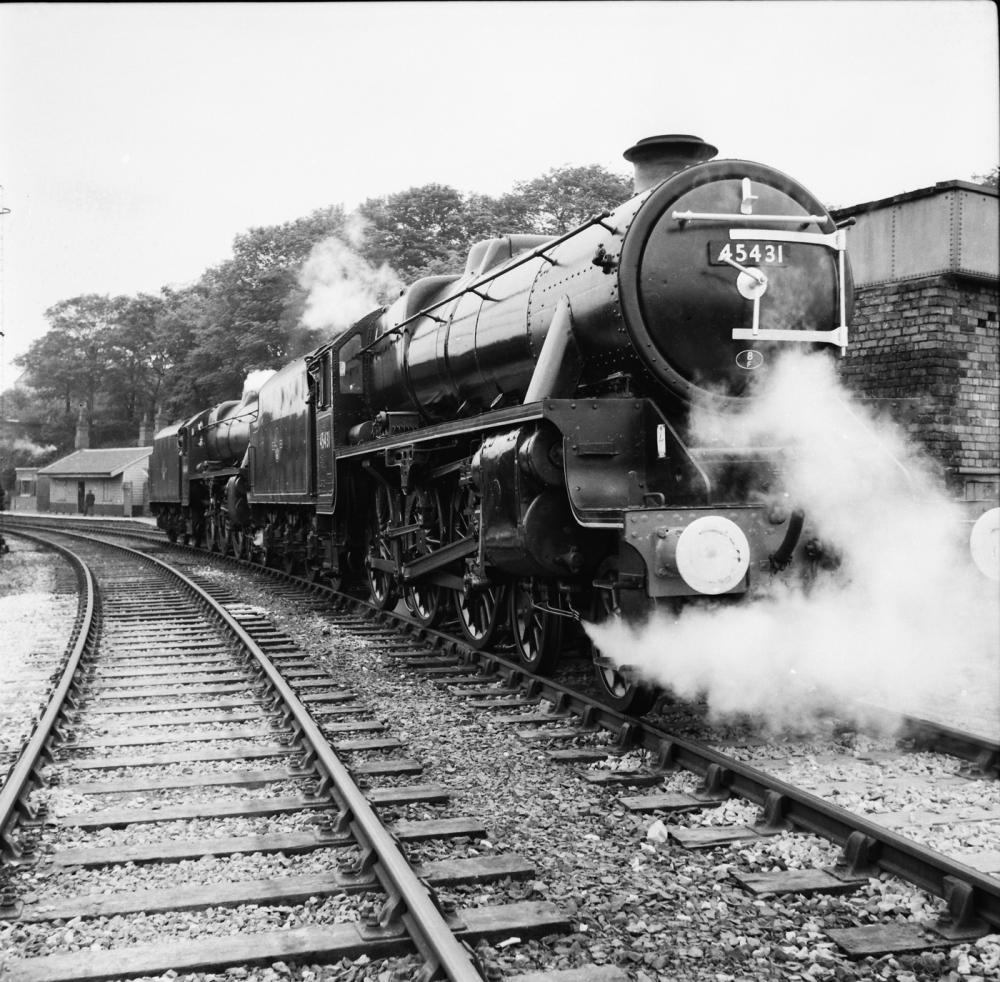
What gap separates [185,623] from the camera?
1067cm

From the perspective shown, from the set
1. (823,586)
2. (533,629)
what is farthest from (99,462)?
(823,586)

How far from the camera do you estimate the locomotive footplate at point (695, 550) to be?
15.5 ft

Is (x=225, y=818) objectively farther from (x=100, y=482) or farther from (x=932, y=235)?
(x=100, y=482)

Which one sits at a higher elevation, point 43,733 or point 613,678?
point 613,678

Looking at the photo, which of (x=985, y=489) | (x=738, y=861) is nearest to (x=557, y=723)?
(x=738, y=861)

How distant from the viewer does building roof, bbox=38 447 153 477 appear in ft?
185

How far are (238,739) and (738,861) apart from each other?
3098mm

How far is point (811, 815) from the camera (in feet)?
13.1

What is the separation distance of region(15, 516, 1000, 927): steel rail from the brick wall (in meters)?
4.14

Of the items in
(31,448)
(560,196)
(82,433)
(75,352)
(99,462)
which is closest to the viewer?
(560,196)

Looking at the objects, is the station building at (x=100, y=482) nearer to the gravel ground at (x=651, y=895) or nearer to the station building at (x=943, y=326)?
the station building at (x=943, y=326)

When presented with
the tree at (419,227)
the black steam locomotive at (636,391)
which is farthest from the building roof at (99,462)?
the black steam locomotive at (636,391)

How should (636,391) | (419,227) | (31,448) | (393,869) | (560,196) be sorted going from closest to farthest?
(393,869) → (636,391) → (419,227) → (560,196) → (31,448)

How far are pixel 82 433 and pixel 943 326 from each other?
72.1m
